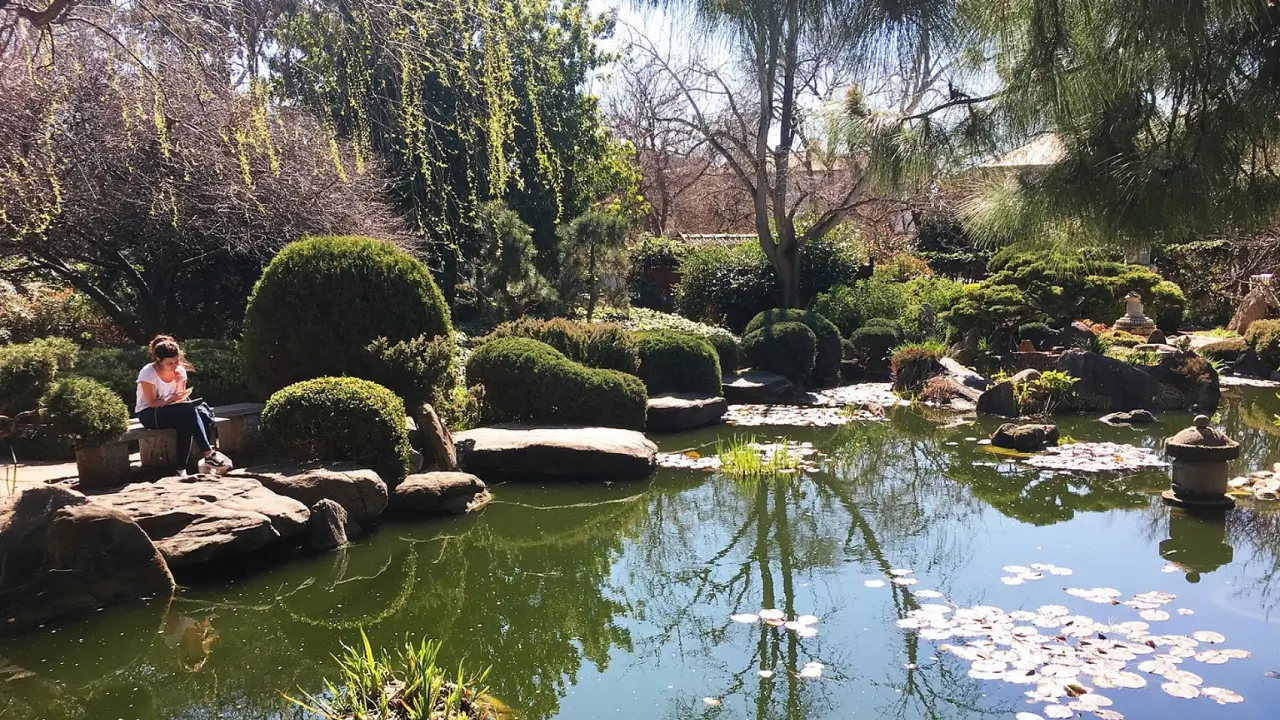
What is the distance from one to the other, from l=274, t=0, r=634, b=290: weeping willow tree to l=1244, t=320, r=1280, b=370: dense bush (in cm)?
1037

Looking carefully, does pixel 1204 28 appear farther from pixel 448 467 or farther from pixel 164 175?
pixel 164 175

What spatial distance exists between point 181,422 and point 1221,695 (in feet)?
20.2

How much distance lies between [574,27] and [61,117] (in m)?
9.79

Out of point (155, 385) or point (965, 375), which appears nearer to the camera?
point (155, 385)

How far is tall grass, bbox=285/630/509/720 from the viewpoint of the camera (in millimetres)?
3498

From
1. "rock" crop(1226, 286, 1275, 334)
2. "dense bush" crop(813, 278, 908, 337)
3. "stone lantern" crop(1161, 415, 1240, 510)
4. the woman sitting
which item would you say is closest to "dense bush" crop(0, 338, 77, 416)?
the woman sitting

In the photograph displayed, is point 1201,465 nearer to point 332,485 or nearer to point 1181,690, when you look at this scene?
point 1181,690

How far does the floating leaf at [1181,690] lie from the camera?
12.2 feet

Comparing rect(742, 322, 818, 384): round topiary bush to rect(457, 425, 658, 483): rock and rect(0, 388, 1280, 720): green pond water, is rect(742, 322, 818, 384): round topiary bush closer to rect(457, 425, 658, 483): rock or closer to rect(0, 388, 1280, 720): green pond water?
rect(0, 388, 1280, 720): green pond water

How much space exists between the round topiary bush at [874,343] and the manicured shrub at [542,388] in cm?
603

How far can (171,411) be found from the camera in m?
6.30

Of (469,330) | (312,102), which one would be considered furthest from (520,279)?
(312,102)

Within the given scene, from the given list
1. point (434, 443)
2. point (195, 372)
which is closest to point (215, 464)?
point (434, 443)

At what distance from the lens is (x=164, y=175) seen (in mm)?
8672
